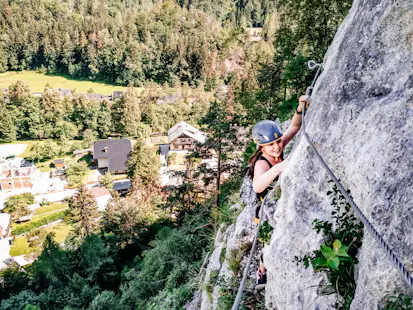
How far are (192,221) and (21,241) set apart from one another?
86.1 ft

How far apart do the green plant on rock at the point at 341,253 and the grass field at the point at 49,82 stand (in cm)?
9043

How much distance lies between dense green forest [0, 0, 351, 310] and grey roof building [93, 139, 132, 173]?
266 inches

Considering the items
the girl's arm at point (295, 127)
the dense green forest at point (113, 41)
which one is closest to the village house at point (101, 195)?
the girl's arm at point (295, 127)

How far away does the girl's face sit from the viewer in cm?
396

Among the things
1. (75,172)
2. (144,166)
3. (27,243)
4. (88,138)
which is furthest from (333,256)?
(88,138)

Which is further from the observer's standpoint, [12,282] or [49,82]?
[49,82]

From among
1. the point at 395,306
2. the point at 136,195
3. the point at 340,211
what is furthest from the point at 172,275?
the point at 136,195

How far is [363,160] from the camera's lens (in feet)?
8.46

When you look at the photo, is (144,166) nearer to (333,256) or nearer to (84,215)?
(84,215)

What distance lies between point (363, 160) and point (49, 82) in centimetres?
10658

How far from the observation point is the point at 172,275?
39.0 feet

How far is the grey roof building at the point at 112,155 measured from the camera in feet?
163

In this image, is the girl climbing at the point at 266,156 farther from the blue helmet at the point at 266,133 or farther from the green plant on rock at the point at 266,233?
the green plant on rock at the point at 266,233

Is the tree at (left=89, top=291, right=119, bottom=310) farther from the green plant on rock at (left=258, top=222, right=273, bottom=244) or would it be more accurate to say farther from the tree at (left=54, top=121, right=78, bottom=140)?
the tree at (left=54, top=121, right=78, bottom=140)
